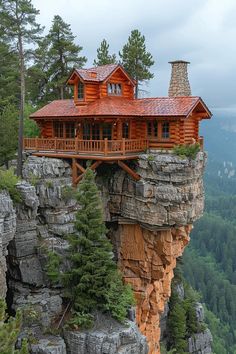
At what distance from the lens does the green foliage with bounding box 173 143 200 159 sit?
82.4ft

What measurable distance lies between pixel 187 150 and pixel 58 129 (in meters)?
9.92

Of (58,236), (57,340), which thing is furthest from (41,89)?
(57,340)

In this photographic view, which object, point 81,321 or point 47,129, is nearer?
point 81,321

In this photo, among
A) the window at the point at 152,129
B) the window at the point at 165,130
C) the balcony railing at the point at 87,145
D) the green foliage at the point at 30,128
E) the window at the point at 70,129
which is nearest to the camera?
the balcony railing at the point at 87,145

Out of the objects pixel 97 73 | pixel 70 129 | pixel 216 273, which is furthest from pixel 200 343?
pixel 216 273

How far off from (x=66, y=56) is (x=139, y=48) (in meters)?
6.14

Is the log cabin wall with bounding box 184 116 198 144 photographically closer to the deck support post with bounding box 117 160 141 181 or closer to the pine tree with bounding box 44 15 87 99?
the deck support post with bounding box 117 160 141 181

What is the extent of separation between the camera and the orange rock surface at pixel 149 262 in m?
27.9

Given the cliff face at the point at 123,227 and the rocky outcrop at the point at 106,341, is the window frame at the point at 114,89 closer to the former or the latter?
the cliff face at the point at 123,227

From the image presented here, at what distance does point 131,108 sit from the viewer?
27.5 metres

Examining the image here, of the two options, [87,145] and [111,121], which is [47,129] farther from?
[111,121]

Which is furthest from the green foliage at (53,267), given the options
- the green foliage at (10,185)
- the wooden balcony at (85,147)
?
the wooden balcony at (85,147)

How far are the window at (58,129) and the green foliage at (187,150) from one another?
345 inches

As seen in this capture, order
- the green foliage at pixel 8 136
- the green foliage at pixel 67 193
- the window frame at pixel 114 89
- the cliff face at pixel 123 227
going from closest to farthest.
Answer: the cliff face at pixel 123 227, the green foliage at pixel 67 193, the green foliage at pixel 8 136, the window frame at pixel 114 89
